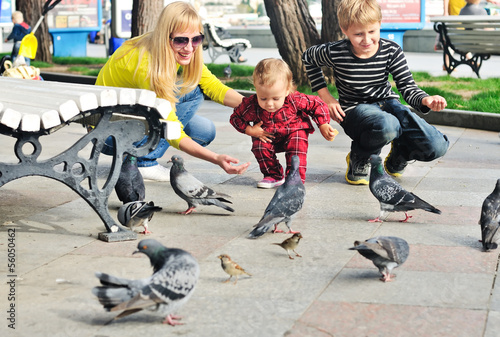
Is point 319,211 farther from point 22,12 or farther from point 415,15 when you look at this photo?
point 22,12

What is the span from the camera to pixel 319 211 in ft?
17.3

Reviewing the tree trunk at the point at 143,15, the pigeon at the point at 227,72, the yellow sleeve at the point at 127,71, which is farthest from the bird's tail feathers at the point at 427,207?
the pigeon at the point at 227,72

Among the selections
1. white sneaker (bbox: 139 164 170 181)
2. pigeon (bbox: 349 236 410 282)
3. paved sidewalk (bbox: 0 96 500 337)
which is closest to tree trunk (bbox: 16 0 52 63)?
paved sidewalk (bbox: 0 96 500 337)

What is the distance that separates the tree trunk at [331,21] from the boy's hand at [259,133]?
609 centimetres

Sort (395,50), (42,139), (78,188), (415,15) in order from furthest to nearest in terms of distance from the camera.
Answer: (415,15)
(42,139)
(395,50)
(78,188)

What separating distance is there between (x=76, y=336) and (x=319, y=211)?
96.8 inches

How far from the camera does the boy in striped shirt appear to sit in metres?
5.89

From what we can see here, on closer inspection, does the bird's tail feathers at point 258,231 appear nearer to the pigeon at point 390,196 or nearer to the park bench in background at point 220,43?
the pigeon at point 390,196

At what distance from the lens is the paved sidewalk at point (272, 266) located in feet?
10.7

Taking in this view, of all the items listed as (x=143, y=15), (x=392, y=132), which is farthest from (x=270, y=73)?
(x=143, y=15)

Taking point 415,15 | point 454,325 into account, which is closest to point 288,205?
point 454,325

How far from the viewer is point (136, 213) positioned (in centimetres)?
458

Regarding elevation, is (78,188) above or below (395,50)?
below

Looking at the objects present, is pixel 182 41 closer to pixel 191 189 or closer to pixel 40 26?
pixel 191 189
